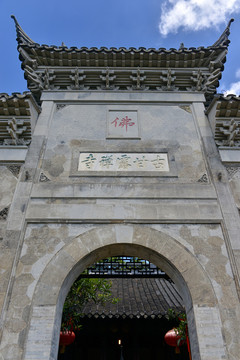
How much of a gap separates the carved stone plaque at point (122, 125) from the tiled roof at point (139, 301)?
15.7ft

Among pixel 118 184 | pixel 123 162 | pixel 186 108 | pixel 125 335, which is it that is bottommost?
pixel 125 335

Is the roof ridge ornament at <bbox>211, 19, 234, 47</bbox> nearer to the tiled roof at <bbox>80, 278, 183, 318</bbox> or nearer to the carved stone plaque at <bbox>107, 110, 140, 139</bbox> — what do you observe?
the carved stone plaque at <bbox>107, 110, 140, 139</bbox>

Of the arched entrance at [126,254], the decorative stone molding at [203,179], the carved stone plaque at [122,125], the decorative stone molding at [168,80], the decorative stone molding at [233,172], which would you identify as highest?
the decorative stone molding at [168,80]

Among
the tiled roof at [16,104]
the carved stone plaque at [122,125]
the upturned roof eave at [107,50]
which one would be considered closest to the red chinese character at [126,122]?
the carved stone plaque at [122,125]

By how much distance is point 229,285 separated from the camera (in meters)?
4.65

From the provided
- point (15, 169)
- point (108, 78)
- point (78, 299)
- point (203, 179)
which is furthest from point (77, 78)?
point (78, 299)

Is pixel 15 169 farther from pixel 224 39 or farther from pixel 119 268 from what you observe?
pixel 224 39

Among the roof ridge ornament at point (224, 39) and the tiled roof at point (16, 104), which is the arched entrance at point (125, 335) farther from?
the roof ridge ornament at point (224, 39)

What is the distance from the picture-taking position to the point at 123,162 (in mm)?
6141

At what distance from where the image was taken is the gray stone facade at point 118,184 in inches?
176

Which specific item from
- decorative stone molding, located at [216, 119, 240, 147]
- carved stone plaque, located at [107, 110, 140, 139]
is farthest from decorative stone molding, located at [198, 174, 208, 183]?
carved stone plaque, located at [107, 110, 140, 139]

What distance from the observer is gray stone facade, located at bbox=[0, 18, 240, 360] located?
447 cm

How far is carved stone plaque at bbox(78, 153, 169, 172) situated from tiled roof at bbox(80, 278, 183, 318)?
4.21m

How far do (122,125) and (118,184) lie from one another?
1.81m
